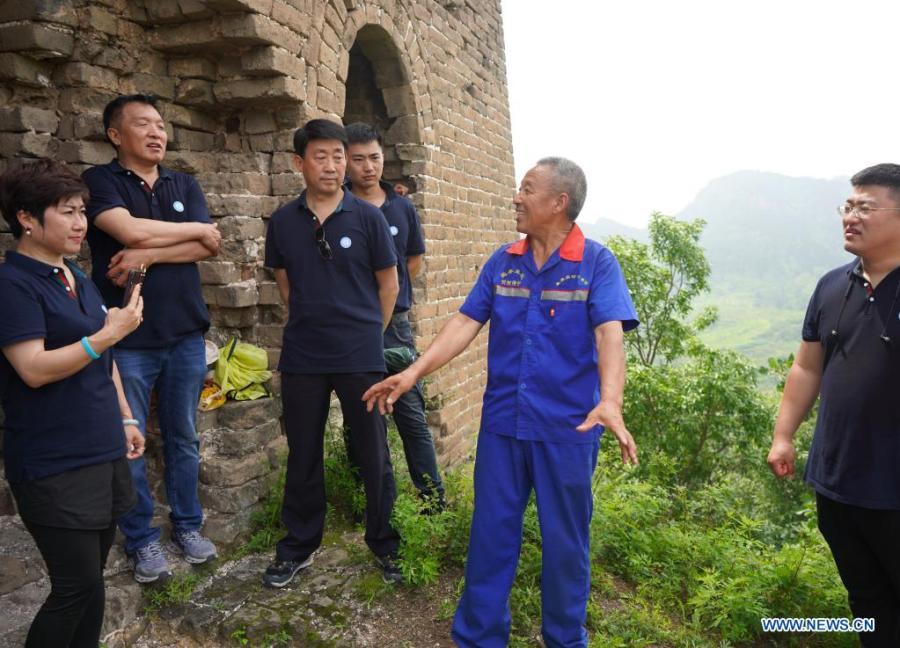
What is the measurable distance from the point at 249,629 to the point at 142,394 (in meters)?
1.14

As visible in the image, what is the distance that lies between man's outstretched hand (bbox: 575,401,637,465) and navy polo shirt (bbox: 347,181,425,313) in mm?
1605

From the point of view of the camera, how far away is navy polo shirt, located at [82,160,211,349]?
9.44 feet

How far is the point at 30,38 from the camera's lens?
314 centimetres

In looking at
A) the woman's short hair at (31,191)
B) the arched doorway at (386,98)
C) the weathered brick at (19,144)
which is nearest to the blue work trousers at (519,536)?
the woman's short hair at (31,191)

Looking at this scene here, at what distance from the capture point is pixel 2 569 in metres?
2.89

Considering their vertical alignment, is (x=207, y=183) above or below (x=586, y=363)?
above

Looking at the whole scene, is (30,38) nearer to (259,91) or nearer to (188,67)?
(188,67)

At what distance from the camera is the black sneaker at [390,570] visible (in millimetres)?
3160

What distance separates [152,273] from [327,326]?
809 millimetres

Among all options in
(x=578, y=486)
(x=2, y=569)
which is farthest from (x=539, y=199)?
(x=2, y=569)

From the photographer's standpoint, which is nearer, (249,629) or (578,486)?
(578,486)

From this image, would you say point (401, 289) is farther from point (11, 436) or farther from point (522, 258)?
point (11, 436)

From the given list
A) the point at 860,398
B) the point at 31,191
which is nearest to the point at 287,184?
the point at 31,191

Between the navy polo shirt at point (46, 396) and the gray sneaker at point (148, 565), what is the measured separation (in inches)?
38.9
